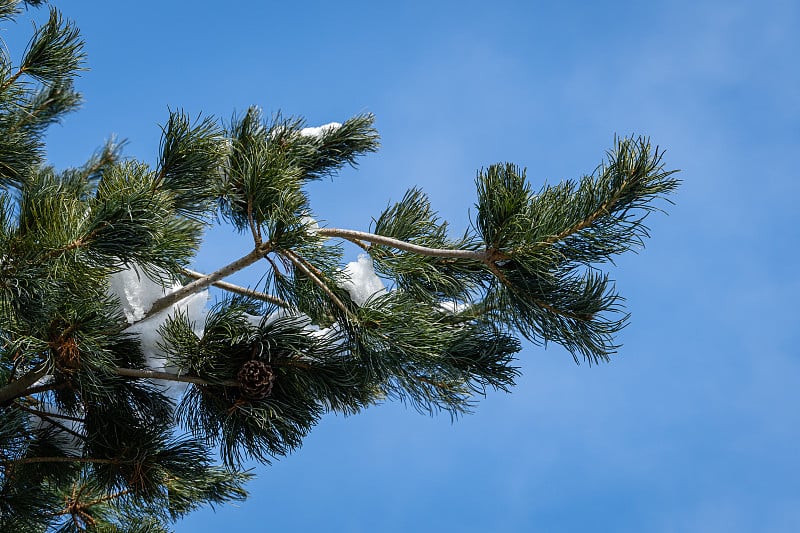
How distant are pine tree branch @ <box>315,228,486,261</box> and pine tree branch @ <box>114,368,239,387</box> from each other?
356mm

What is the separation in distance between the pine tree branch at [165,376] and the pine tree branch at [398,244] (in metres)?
0.36

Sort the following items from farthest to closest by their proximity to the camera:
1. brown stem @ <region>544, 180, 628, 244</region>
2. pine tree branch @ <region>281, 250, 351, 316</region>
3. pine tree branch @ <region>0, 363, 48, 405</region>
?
pine tree branch @ <region>0, 363, 48, 405</region> < pine tree branch @ <region>281, 250, 351, 316</region> < brown stem @ <region>544, 180, 628, 244</region>

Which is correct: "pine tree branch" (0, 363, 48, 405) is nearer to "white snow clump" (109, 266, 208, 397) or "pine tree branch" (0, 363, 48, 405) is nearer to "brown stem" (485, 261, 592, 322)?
"white snow clump" (109, 266, 208, 397)

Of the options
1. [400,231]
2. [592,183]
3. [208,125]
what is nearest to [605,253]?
[592,183]

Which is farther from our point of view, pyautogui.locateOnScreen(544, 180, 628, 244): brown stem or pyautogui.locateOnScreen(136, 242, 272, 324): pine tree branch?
pyautogui.locateOnScreen(136, 242, 272, 324): pine tree branch

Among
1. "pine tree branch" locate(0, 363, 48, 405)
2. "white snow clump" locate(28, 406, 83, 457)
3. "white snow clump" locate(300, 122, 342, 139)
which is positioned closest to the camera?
"pine tree branch" locate(0, 363, 48, 405)

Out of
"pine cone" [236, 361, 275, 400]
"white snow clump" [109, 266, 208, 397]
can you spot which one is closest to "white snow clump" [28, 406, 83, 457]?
"white snow clump" [109, 266, 208, 397]

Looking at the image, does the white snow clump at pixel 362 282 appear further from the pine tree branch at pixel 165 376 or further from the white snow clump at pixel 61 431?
the white snow clump at pixel 61 431

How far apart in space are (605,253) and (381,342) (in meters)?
0.44

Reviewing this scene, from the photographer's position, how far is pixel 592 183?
1486 mm

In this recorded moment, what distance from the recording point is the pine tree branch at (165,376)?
171 centimetres

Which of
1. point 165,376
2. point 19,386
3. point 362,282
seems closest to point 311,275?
point 362,282

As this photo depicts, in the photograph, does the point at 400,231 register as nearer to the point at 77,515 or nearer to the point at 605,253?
the point at 605,253

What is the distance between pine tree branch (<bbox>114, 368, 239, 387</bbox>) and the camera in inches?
67.4
